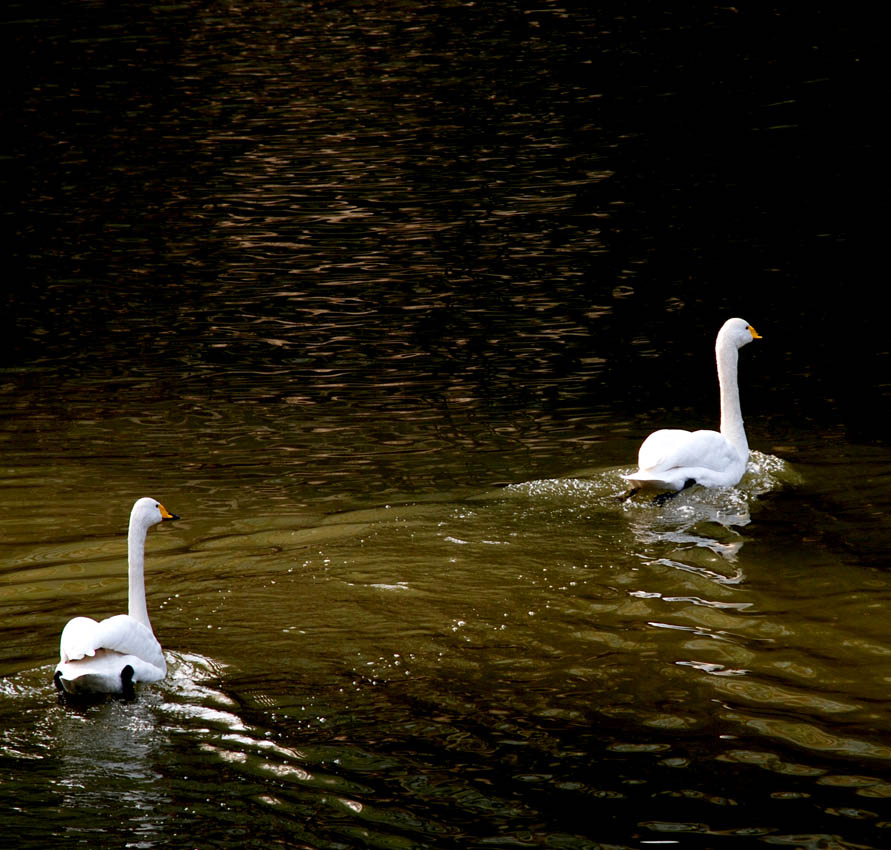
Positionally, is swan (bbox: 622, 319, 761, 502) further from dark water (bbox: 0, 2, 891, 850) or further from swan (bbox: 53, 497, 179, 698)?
swan (bbox: 53, 497, 179, 698)

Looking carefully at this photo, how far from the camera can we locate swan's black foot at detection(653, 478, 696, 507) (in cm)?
1159

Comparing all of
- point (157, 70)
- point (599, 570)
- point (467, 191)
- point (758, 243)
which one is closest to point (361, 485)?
point (599, 570)

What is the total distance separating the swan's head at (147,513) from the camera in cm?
910

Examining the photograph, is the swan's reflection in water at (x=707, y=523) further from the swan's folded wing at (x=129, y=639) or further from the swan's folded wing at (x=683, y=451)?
the swan's folded wing at (x=129, y=639)

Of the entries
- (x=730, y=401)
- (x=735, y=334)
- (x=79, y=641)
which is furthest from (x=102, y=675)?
(x=735, y=334)

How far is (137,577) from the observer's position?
29.0ft

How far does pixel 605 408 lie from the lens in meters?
14.3

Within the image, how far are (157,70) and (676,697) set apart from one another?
2935 centimetres

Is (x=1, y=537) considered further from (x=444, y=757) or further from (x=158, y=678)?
(x=444, y=757)

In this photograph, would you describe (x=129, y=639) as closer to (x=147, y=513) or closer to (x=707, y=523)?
(x=147, y=513)

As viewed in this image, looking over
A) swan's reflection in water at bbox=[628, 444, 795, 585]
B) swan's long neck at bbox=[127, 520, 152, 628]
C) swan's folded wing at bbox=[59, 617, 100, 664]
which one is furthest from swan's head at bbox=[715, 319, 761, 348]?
swan's folded wing at bbox=[59, 617, 100, 664]

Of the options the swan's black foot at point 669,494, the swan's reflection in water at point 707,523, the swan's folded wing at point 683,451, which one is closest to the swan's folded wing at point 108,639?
the swan's reflection in water at point 707,523

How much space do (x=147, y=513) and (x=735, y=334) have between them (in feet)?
19.3

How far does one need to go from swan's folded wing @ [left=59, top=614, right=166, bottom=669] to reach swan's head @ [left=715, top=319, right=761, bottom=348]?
6.23 m
